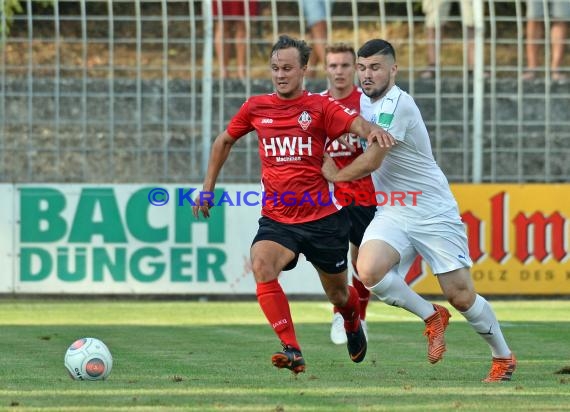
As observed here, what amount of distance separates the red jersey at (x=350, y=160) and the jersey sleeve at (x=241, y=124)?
5.05ft

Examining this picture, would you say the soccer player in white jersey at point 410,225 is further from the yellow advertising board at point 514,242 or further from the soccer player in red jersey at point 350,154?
the yellow advertising board at point 514,242

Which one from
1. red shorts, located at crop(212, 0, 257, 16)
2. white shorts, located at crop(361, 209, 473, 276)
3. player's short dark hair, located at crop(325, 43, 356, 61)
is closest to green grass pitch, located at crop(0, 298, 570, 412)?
white shorts, located at crop(361, 209, 473, 276)

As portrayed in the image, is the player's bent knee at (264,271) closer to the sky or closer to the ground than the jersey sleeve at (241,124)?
closer to the ground

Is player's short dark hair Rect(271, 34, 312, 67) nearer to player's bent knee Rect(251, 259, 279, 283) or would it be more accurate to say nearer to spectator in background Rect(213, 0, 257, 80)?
player's bent knee Rect(251, 259, 279, 283)

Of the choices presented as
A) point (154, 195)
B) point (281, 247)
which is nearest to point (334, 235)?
point (281, 247)

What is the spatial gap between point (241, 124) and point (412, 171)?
1.16 meters

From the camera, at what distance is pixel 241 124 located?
30.2 ft

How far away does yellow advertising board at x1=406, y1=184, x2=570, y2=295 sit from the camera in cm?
1658

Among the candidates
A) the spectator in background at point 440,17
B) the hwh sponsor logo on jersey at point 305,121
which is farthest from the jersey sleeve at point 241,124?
the spectator in background at point 440,17

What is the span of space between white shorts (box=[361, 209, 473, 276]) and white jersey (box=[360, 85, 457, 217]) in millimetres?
58

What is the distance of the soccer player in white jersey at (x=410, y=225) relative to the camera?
8.69 meters

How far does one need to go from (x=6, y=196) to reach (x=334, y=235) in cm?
808

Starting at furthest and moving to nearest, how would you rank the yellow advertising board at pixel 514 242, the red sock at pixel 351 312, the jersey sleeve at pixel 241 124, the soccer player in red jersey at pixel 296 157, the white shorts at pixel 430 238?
1. the yellow advertising board at pixel 514 242
2. the red sock at pixel 351 312
3. the jersey sleeve at pixel 241 124
4. the soccer player in red jersey at pixel 296 157
5. the white shorts at pixel 430 238

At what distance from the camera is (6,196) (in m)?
16.3
